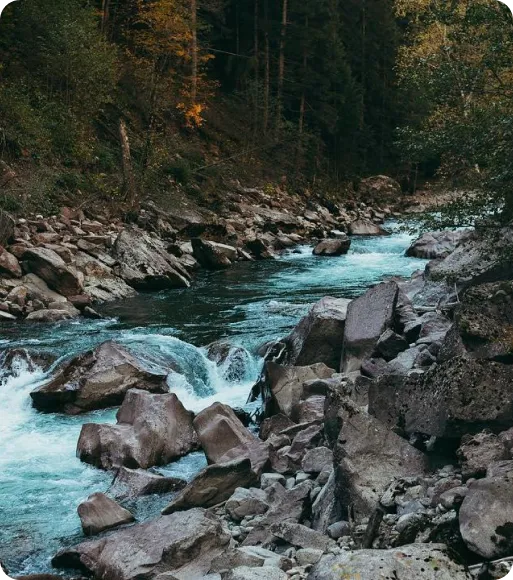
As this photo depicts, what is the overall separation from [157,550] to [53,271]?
1088 centimetres

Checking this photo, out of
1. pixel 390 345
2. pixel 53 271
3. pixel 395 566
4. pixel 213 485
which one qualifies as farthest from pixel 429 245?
pixel 395 566

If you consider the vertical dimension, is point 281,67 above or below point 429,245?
above

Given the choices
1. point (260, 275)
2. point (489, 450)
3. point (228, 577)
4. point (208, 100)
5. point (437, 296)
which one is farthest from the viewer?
point (208, 100)

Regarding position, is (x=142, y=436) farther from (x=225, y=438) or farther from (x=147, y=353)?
(x=147, y=353)

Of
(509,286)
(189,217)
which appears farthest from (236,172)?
(509,286)

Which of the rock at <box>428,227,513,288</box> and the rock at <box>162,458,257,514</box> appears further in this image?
the rock at <box>428,227,513,288</box>

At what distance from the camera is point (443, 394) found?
7.00 meters

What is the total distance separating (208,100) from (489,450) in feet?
111

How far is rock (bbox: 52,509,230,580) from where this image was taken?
259 inches

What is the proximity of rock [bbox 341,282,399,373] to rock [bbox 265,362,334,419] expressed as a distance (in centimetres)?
44

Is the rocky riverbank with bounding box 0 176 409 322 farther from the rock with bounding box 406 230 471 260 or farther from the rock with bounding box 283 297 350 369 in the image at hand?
the rock with bounding box 283 297 350 369

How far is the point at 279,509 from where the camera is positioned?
7.20 meters

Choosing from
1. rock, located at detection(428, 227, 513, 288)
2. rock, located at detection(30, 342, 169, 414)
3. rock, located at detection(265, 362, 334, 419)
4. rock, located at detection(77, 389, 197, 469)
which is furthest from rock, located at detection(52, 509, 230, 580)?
rock, located at detection(428, 227, 513, 288)

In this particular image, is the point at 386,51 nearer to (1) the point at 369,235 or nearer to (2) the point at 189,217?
(1) the point at 369,235
